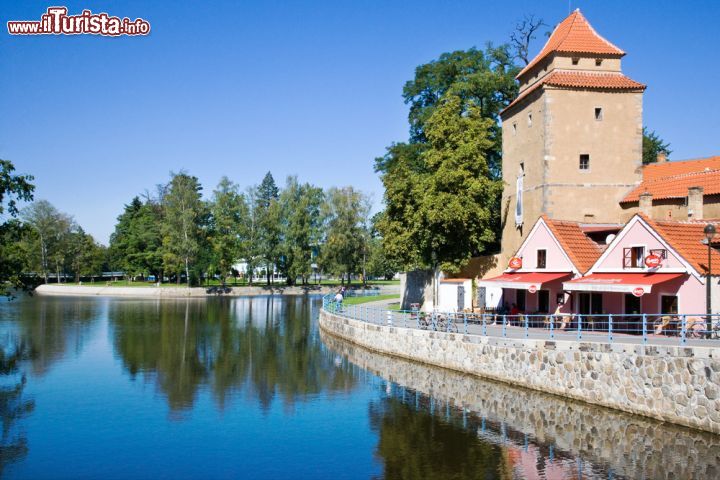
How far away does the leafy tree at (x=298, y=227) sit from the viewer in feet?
268

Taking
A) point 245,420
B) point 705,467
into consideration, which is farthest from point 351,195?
point 705,467

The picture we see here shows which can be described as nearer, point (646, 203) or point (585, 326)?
point (585, 326)

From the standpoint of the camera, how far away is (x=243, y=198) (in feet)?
278

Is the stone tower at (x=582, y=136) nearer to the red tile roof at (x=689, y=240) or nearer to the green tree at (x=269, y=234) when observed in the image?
the red tile roof at (x=689, y=240)

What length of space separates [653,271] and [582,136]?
1173 cm

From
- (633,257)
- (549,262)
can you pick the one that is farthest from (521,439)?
(549,262)

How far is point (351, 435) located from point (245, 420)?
3.42 metres

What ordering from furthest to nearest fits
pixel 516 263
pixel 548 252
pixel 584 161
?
pixel 584 161 < pixel 516 263 < pixel 548 252

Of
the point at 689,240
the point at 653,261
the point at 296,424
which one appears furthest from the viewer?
the point at 689,240

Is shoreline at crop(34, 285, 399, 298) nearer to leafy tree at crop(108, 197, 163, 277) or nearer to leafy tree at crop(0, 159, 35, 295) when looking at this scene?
leafy tree at crop(108, 197, 163, 277)

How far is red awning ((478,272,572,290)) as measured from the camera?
27.3m

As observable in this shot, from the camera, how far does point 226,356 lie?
29.2 metres

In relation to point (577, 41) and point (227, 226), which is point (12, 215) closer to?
point (577, 41)

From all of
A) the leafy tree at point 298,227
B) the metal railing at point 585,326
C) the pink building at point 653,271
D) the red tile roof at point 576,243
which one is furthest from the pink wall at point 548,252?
the leafy tree at point 298,227
